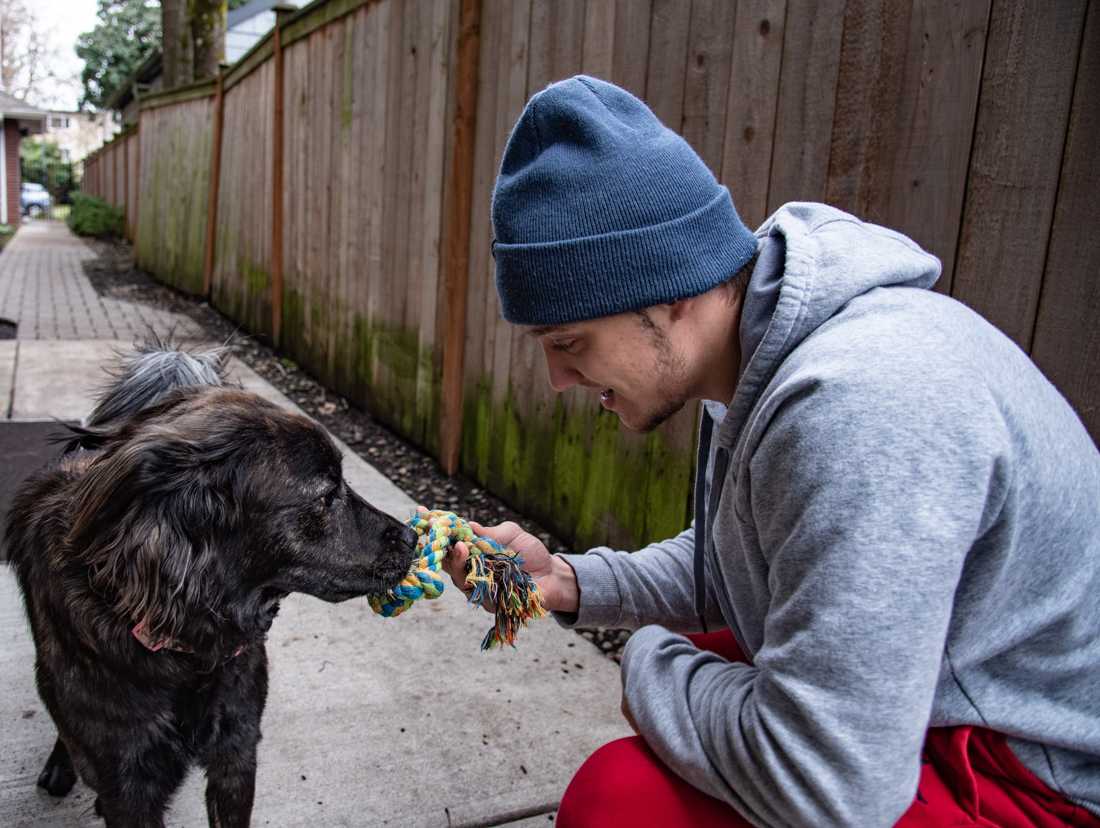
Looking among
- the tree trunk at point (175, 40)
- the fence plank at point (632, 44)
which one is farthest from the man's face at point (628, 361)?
the tree trunk at point (175, 40)

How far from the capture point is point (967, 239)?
2330 millimetres

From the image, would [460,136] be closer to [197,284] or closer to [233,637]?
[233,637]

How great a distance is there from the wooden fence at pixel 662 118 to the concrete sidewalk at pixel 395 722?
2.59ft

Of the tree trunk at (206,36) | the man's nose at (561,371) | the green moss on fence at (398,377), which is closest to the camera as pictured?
the man's nose at (561,371)

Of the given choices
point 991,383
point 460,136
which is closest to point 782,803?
point 991,383

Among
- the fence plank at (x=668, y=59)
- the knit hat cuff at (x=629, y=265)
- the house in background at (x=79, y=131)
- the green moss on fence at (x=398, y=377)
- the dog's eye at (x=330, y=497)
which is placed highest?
the house in background at (x=79, y=131)

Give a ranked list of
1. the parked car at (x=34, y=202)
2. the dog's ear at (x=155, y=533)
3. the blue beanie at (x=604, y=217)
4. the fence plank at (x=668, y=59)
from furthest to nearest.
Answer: the parked car at (x=34, y=202) < the fence plank at (x=668, y=59) < the dog's ear at (x=155, y=533) < the blue beanie at (x=604, y=217)

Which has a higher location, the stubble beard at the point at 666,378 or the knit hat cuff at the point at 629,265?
the knit hat cuff at the point at 629,265

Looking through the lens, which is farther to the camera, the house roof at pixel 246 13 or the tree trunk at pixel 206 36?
the house roof at pixel 246 13

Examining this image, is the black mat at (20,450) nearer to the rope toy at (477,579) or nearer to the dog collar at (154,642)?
the dog collar at (154,642)

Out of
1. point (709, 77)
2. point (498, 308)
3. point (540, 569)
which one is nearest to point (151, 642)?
point (540, 569)

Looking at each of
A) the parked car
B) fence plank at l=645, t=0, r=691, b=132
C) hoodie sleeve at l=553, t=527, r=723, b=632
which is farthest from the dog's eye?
the parked car

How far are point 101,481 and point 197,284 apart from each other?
37.4 feet

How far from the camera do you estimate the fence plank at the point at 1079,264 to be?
1996mm
